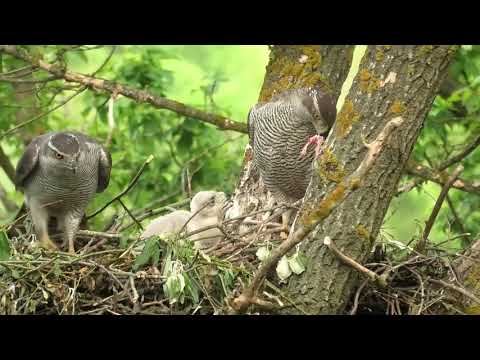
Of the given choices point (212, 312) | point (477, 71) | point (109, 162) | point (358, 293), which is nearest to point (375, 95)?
point (358, 293)

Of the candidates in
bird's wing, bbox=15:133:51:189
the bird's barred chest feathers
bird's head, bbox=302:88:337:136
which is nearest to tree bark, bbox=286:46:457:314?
bird's head, bbox=302:88:337:136

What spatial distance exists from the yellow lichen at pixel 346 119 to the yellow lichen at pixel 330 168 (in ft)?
0.38

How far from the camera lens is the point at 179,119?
27.4ft

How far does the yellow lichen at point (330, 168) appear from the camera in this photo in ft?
14.1

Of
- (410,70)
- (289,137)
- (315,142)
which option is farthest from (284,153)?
(410,70)

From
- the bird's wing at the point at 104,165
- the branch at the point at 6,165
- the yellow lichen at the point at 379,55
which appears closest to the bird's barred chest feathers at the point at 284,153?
the bird's wing at the point at 104,165

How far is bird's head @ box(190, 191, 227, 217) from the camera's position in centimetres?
584

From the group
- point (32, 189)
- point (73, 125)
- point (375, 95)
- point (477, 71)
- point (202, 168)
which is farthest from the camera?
point (73, 125)

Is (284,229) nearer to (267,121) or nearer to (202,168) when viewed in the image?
(267,121)

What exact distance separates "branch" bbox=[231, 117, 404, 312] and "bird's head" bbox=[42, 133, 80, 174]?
2.67m

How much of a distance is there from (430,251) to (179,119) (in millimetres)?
3706

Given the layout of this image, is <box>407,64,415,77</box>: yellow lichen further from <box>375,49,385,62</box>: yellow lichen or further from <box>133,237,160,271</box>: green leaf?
<box>133,237,160,271</box>: green leaf

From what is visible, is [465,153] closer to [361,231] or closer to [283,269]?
[361,231]

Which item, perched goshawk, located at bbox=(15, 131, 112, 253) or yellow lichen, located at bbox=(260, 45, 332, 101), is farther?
perched goshawk, located at bbox=(15, 131, 112, 253)
